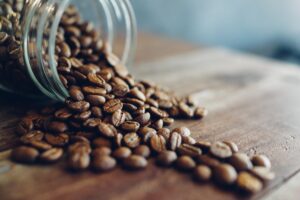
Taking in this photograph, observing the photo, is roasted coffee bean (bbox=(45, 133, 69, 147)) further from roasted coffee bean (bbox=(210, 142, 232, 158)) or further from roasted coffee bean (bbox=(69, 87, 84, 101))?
roasted coffee bean (bbox=(210, 142, 232, 158))

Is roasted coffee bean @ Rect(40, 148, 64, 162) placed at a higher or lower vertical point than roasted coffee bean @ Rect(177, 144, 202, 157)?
lower

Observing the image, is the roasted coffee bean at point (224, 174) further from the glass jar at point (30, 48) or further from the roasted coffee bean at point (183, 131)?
the glass jar at point (30, 48)

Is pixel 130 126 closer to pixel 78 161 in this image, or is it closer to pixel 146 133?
pixel 146 133

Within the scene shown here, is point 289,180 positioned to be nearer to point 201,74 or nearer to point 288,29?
point 201,74

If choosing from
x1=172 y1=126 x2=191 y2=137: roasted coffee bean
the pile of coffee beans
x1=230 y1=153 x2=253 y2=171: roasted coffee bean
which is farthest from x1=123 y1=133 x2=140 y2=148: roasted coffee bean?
x1=230 y1=153 x2=253 y2=171: roasted coffee bean

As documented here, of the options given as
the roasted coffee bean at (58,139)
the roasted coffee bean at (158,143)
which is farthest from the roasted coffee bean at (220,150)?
the roasted coffee bean at (58,139)
